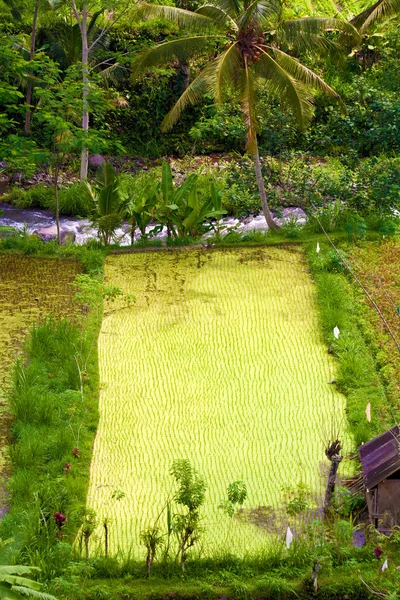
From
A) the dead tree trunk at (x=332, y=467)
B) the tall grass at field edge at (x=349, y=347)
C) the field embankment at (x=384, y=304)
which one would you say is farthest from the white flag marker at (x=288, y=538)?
the field embankment at (x=384, y=304)

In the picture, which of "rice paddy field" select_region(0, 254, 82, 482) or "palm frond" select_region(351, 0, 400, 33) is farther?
"palm frond" select_region(351, 0, 400, 33)

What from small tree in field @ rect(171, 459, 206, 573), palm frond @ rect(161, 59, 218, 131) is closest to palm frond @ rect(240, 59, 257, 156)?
palm frond @ rect(161, 59, 218, 131)

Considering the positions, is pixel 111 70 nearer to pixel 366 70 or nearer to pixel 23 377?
pixel 366 70

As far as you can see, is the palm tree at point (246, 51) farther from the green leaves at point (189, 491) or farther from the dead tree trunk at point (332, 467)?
the green leaves at point (189, 491)

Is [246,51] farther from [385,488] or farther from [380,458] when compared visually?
[385,488]

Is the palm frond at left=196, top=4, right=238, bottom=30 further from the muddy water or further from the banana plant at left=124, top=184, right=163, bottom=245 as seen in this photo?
the muddy water

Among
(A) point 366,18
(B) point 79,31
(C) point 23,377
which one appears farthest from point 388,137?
(C) point 23,377
